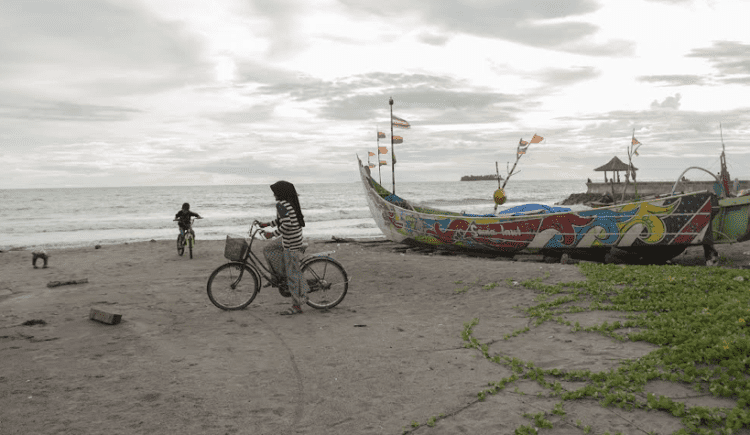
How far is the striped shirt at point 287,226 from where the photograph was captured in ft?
24.5

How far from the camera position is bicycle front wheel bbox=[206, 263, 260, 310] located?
8086mm

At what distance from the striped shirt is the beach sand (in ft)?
3.86

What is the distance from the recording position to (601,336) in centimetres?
600

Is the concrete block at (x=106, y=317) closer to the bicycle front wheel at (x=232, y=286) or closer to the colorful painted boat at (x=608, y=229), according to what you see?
the bicycle front wheel at (x=232, y=286)

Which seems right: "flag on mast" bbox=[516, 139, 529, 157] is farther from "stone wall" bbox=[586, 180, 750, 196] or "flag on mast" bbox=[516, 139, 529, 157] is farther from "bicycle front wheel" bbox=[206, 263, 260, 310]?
"stone wall" bbox=[586, 180, 750, 196]

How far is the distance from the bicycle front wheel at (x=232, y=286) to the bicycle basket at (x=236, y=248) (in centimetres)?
13

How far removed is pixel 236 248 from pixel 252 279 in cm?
62

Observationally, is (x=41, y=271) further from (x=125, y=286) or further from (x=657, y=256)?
(x=657, y=256)

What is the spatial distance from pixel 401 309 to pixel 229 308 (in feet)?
9.28

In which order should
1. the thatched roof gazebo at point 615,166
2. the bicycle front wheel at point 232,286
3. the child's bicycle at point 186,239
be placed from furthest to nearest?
the thatched roof gazebo at point 615,166 → the child's bicycle at point 186,239 → the bicycle front wheel at point 232,286

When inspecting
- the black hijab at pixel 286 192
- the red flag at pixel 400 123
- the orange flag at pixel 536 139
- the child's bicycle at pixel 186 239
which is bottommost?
the child's bicycle at pixel 186 239

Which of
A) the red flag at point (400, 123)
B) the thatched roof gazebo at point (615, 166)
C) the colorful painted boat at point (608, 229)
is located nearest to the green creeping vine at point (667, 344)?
the colorful painted boat at point (608, 229)

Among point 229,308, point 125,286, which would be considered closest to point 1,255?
point 125,286

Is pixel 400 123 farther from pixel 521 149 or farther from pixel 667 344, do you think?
pixel 667 344
